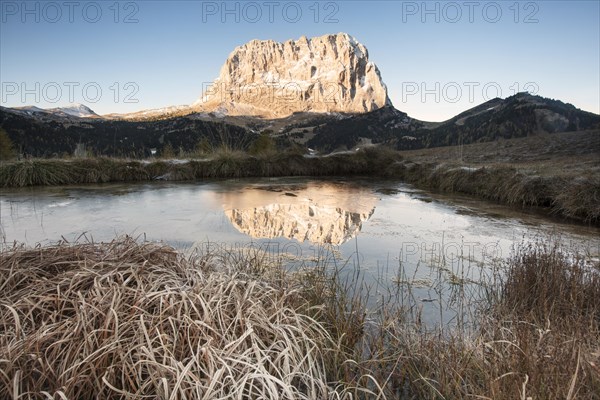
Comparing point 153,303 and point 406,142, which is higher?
point 406,142

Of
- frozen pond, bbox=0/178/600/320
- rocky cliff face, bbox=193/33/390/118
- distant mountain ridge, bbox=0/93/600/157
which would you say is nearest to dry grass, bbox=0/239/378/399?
frozen pond, bbox=0/178/600/320

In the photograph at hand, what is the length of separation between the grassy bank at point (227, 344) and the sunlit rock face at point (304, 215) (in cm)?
220

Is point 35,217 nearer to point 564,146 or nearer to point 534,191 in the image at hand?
point 534,191

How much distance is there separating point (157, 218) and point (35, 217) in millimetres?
Answer: 1836

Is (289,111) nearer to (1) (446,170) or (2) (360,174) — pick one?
(2) (360,174)

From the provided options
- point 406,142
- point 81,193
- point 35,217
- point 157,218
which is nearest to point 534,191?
point 157,218

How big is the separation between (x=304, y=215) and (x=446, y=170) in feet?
20.3

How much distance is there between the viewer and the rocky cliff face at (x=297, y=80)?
92.8 m

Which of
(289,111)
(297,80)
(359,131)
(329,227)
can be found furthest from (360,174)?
(297,80)

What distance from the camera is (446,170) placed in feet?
33.5

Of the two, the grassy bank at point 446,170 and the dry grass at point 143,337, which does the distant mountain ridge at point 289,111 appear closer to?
the grassy bank at point 446,170

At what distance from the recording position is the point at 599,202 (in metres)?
5.50

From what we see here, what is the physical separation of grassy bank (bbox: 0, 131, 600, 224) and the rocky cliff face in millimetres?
77511

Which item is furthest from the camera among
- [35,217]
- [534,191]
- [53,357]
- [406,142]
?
[406,142]
